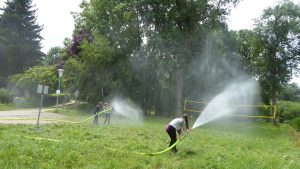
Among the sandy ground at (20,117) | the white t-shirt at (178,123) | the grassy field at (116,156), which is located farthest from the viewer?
the sandy ground at (20,117)

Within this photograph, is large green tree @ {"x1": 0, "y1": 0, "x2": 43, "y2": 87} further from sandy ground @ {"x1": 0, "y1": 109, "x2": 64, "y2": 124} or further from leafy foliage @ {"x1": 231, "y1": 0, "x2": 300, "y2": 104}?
leafy foliage @ {"x1": 231, "y1": 0, "x2": 300, "y2": 104}

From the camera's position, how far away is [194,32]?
1519 inches

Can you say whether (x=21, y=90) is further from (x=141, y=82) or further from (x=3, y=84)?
(x=141, y=82)

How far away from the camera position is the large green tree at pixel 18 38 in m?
66.6

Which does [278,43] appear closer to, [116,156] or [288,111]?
[288,111]

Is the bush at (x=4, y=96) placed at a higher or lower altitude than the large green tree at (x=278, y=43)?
lower

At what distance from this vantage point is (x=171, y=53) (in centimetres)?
3703

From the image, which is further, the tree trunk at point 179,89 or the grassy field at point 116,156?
the tree trunk at point 179,89

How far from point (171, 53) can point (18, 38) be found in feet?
137

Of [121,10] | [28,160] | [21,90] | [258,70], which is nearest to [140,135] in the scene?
[28,160]

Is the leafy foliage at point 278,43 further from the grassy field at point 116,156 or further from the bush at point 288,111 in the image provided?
the grassy field at point 116,156

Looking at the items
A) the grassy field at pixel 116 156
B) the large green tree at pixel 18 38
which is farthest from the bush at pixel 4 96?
the grassy field at pixel 116 156

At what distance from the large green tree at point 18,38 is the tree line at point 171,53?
26570 millimetres

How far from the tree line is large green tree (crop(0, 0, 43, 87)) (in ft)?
87.2
